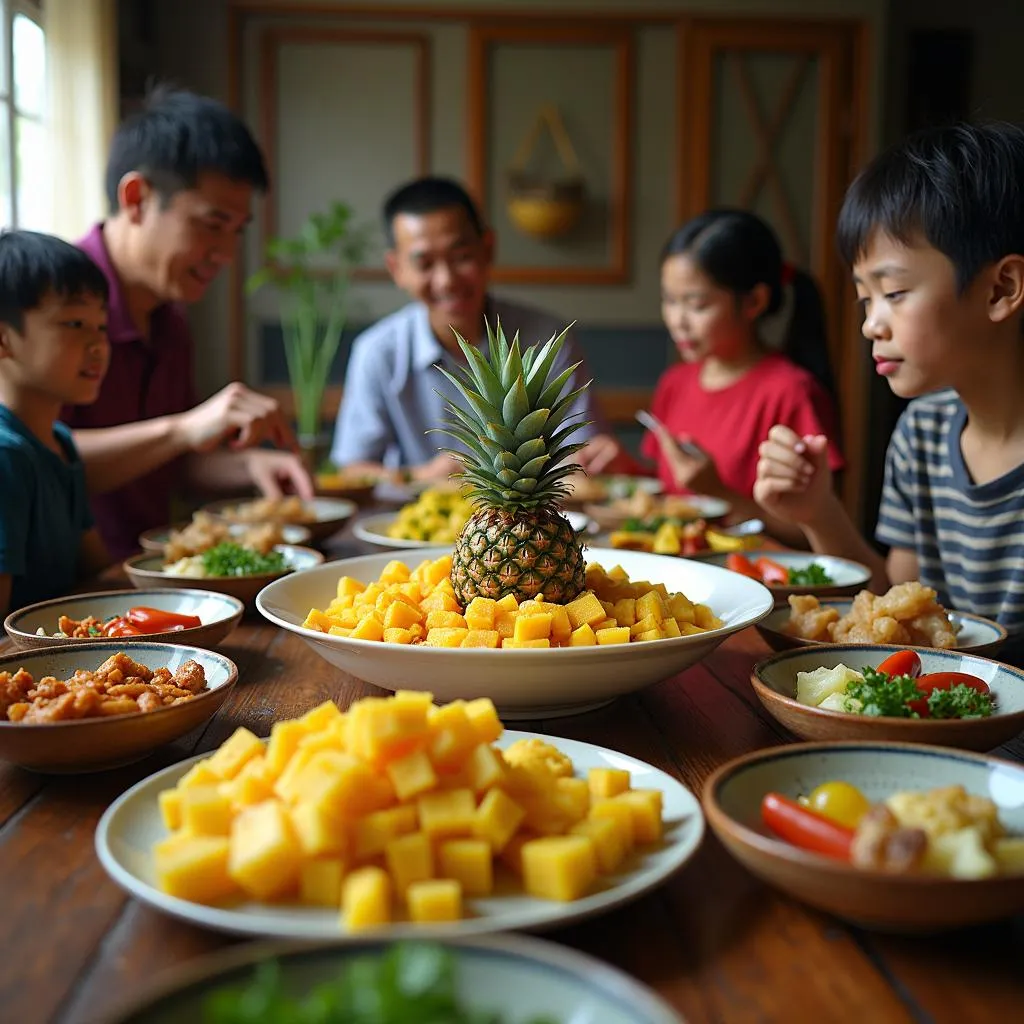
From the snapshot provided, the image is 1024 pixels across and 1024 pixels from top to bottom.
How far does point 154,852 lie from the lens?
3.17 feet

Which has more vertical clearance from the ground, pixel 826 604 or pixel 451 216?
pixel 451 216

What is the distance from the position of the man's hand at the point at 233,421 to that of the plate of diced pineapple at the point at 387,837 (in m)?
1.99

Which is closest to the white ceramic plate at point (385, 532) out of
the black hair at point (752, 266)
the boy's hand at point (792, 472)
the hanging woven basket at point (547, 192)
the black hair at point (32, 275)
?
the boy's hand at point (792, 472)

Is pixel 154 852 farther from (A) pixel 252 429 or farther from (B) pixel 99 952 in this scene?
(A) pixel 252 429

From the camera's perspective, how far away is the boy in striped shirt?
210 centimetres

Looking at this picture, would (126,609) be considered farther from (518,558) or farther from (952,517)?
(952,517)

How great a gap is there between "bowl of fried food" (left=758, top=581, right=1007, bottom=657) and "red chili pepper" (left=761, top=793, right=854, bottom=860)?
0.64 m

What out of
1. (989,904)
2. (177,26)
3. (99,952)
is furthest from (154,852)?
(177,26)

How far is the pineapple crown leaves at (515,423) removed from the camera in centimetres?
154

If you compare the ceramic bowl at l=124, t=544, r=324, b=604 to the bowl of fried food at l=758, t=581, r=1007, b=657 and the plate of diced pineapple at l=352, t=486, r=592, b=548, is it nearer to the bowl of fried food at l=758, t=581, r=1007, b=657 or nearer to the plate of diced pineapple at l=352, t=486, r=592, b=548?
the plate of diced pineapple at l=352, t=486, r=592, b=548

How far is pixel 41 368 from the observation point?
2.40 meters

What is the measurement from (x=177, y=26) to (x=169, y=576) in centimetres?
585

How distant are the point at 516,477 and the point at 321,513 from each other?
1.74 meters

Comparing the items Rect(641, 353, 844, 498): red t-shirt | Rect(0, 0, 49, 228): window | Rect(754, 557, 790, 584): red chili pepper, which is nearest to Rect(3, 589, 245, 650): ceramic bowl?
Rect(754, 557, 790, 584): red chili pepper
